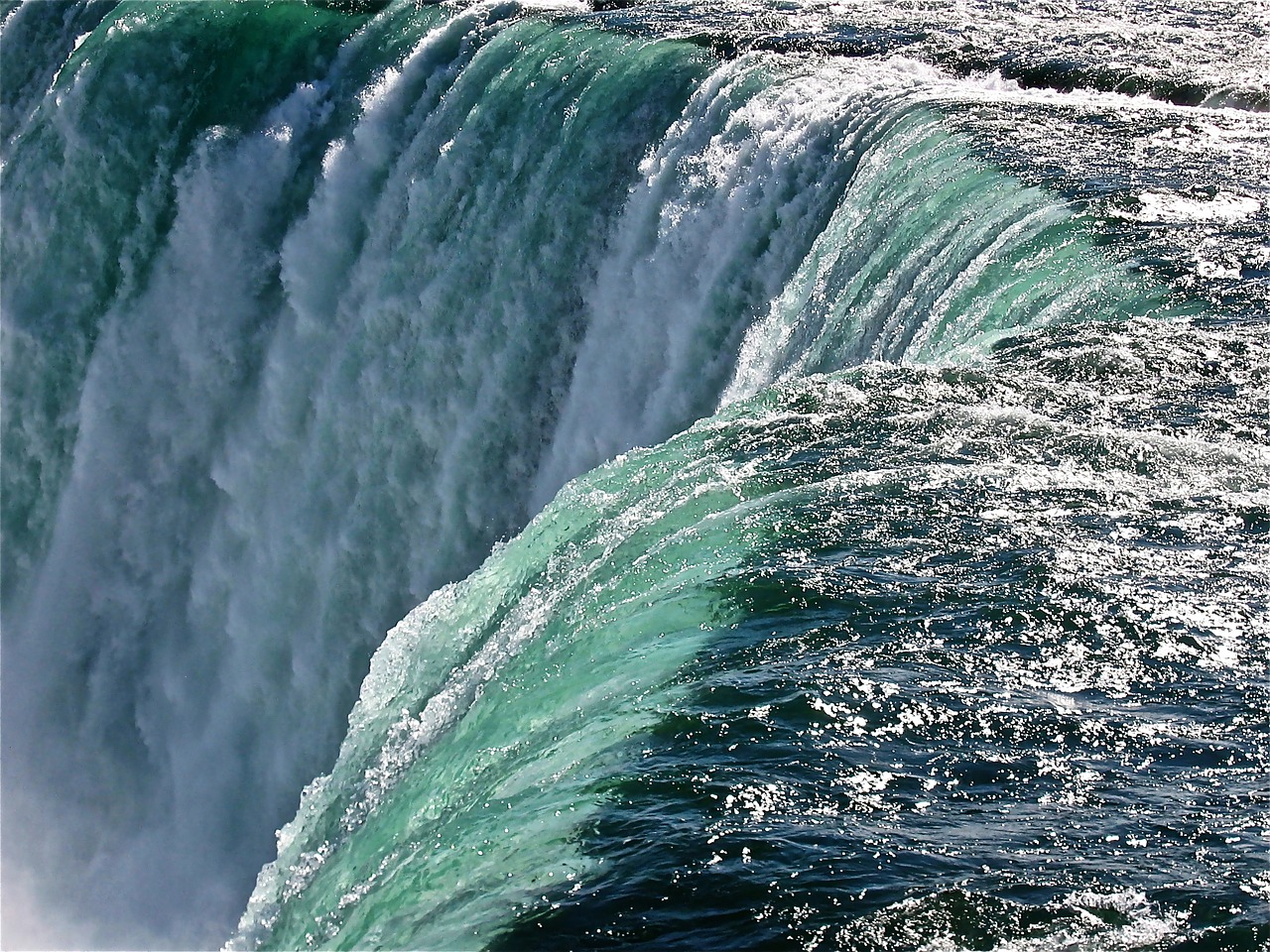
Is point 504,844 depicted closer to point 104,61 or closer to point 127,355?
point 127,355

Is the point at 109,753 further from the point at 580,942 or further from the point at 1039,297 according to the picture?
the point at 580,942

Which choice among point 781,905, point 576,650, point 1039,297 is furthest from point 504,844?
point 1039,297

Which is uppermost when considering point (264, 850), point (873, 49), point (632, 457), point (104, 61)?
point (104, 61)

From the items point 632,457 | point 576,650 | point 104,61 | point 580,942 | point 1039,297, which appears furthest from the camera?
point 104,61

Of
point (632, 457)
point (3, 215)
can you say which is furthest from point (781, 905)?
point (3, 215)

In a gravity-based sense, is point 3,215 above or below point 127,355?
above

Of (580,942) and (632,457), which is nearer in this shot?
(580,942)

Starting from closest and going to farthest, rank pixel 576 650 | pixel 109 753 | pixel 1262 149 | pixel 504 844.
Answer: pixel 504 844 → pixel 576 650 → pixel 1262 149 → pixel 109 753
